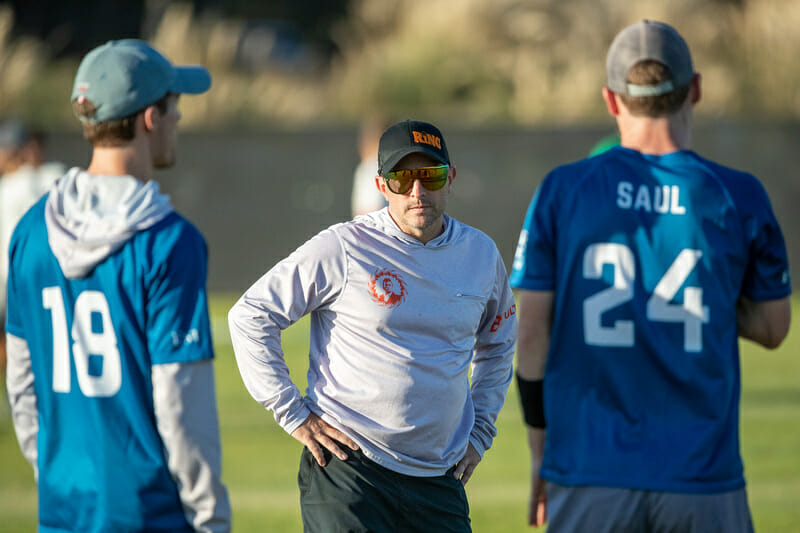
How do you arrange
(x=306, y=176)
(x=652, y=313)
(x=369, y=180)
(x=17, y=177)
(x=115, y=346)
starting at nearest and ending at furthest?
(x=115, y=346)
(x=652, y=313)
(x=17, y=177)
(x=369, y=180)
(x=306, y=176)

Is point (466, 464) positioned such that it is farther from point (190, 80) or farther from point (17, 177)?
point (17, 177)

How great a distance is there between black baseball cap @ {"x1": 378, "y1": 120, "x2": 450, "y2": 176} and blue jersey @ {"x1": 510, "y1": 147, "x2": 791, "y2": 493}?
18.8 inches

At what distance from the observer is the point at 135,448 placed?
9.53 feet

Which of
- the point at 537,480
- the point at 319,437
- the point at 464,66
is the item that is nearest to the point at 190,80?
the point at 319,437

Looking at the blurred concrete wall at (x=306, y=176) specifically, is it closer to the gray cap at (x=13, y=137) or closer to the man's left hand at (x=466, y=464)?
the gray cap at (x=13, y=137)

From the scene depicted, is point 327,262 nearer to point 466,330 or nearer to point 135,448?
point 466,330

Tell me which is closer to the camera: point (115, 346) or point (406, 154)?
point (115, 346)

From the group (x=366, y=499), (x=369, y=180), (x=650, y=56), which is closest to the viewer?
(x=366, y=499)

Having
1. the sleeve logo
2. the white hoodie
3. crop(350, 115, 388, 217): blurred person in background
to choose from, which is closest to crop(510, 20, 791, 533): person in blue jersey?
the white hoodie

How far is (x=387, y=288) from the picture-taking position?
315 centimetres

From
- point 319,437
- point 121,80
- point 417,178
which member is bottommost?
point 319,437

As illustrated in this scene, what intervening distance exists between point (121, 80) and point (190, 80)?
1.43 feet

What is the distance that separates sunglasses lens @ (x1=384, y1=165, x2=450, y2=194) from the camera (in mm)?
3217

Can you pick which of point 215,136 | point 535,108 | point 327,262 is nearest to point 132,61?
point 327,262
